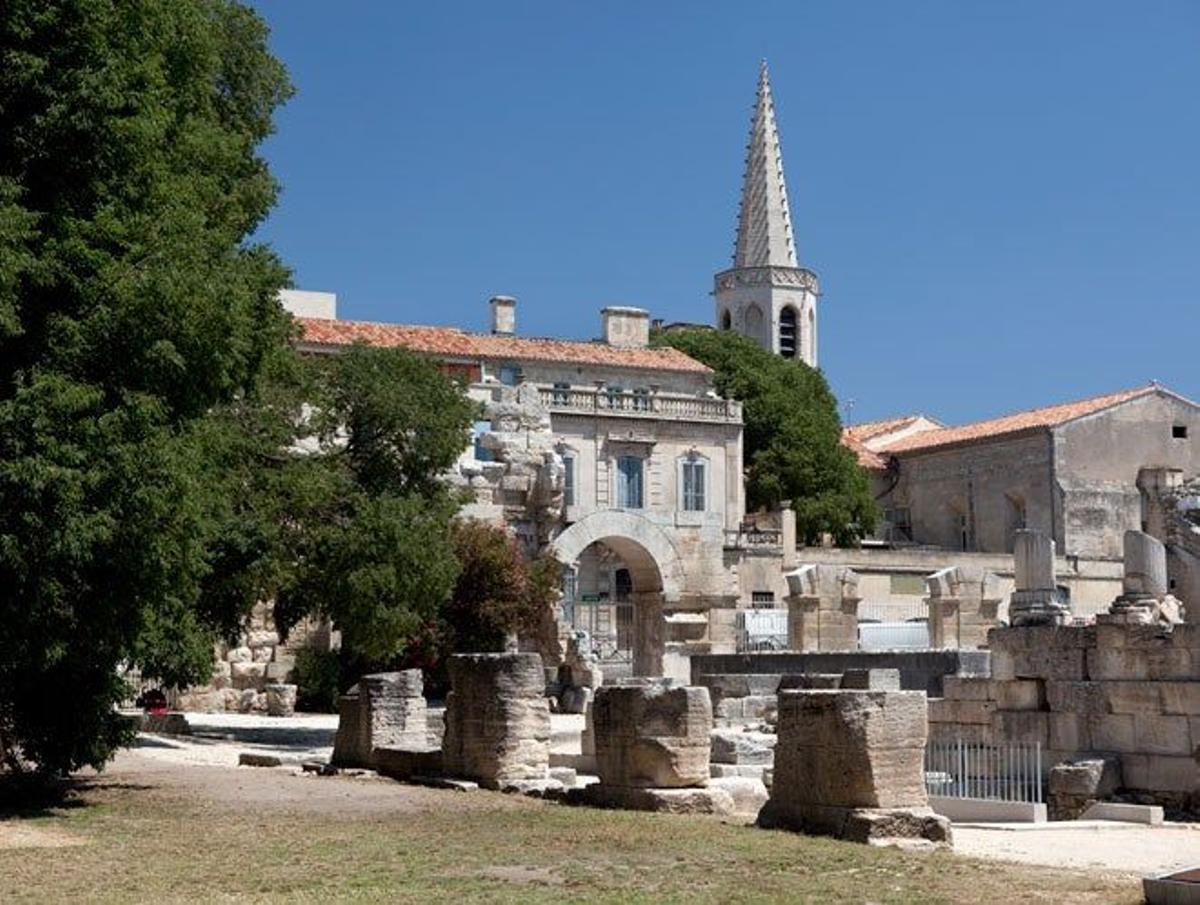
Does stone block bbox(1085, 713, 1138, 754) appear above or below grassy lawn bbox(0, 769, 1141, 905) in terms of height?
above

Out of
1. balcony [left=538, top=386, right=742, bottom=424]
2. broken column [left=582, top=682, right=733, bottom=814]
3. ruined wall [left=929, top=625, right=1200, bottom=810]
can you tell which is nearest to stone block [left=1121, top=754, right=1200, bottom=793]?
ruined wall [left=929, top=625, right=1200, bottom=810]

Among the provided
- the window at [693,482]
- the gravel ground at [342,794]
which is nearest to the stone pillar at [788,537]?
the window at [693,482]

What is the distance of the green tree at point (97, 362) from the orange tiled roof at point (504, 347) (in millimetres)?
38328

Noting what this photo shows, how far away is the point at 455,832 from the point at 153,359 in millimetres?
4943

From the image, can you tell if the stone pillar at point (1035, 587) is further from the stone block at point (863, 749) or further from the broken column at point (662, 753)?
the stone block at point (863, 749)

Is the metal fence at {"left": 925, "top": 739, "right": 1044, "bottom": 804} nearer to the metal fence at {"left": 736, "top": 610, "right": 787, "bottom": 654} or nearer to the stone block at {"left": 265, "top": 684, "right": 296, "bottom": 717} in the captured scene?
the stone block at {"left": 265, "top": 684, "right": 296, "bottom": 717}

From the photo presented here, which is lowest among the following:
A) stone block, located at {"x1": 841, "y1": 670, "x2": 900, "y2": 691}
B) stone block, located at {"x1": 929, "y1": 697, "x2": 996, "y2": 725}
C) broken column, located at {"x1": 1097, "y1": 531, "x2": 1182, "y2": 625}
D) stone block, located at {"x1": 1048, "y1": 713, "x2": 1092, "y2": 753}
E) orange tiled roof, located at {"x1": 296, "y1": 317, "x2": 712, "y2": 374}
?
stone block, located at {"x1": 1048, "y1": 713, "x2": 1092, "y2": 753}

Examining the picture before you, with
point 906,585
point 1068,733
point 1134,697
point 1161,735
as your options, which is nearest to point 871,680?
point 1161,735

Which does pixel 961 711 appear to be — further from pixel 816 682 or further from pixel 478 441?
pixel 478 441

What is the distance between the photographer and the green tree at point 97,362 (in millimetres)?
15398

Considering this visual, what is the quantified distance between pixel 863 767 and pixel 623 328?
55.5 metres

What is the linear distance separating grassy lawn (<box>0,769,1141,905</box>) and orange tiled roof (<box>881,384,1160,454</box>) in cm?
4940

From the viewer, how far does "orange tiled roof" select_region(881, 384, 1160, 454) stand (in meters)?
63.4

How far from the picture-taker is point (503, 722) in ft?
64.2
